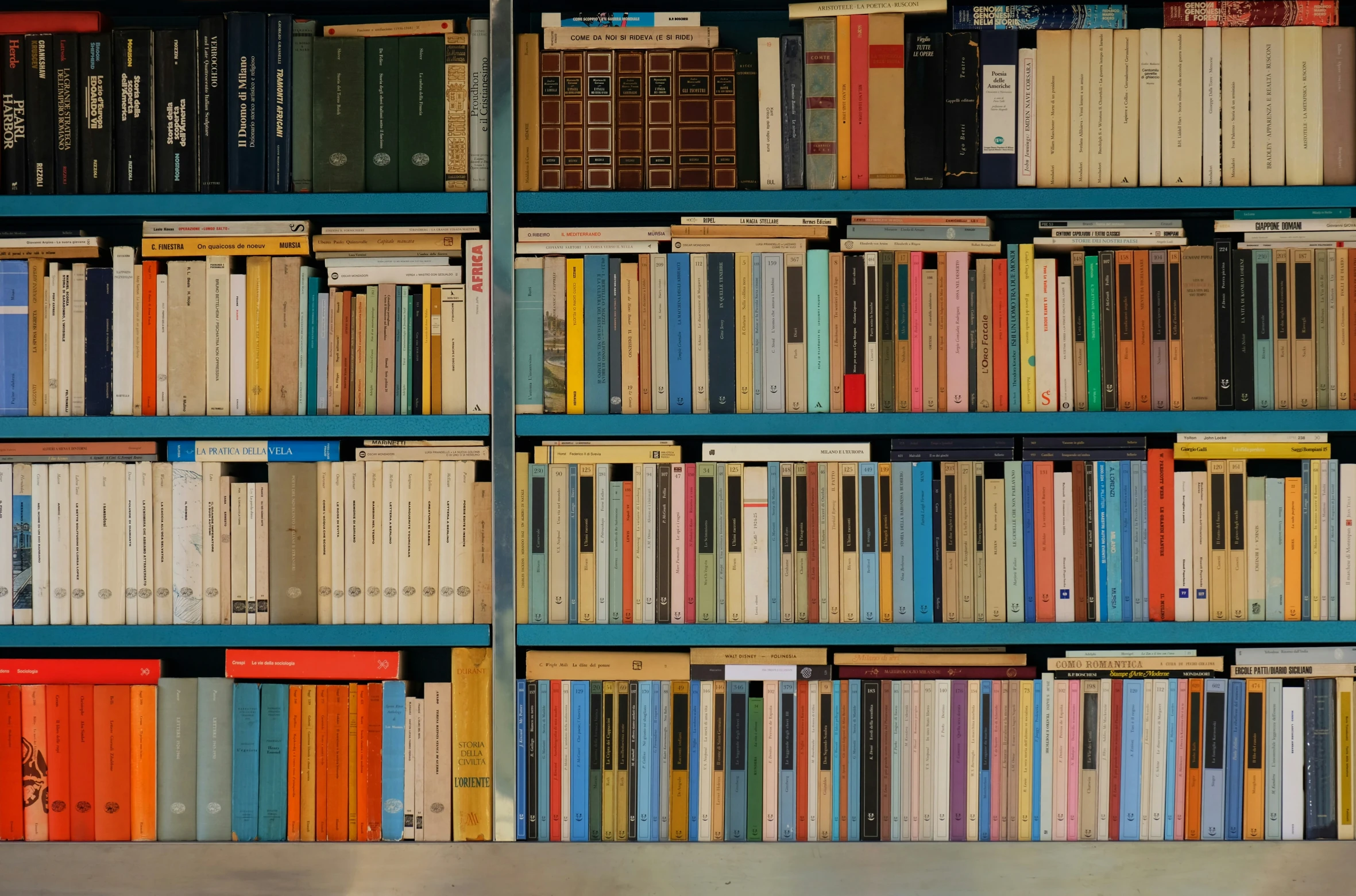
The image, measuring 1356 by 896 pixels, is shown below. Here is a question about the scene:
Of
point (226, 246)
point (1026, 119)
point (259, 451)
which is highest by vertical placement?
point (1026, 119)

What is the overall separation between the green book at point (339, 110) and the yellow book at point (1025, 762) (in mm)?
1516

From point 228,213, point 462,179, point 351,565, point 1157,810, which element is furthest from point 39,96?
point 1157,810

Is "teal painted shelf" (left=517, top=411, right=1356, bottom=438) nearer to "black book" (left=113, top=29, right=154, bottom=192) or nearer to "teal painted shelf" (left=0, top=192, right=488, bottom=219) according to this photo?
"teal painted shelf" (left=0, top=192, right=488, bottom=219)

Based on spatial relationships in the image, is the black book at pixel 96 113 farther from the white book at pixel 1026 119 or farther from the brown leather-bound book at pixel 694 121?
the white book at pixel 1026 119

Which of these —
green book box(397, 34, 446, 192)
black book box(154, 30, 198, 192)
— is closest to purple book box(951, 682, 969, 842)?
green book box(397, 34, 446, 192)

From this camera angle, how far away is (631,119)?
6.38ft

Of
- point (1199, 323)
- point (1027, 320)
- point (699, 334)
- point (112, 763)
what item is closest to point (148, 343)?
point (112, 763)

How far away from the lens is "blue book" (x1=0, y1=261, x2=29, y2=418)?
1.94m

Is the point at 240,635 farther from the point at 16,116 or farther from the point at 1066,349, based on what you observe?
the point at 1066,349

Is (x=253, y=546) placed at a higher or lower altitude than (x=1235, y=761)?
higher

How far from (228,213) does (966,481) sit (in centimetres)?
142

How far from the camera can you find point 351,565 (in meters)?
1.92

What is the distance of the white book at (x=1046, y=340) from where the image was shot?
192cm

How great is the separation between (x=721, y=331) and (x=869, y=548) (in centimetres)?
47
